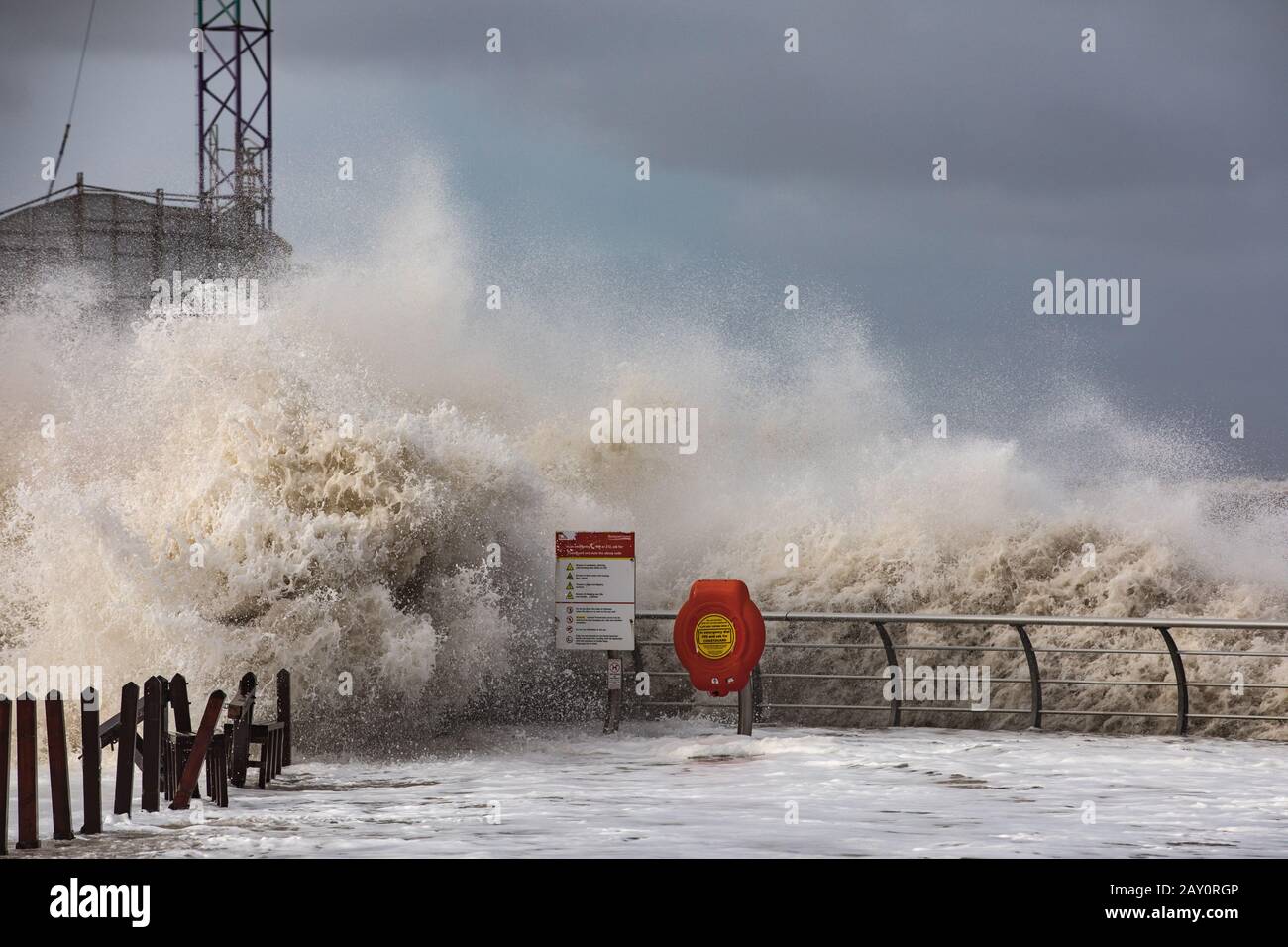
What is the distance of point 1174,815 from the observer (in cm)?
1027

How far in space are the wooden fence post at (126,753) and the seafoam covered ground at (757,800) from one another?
0.14 metres

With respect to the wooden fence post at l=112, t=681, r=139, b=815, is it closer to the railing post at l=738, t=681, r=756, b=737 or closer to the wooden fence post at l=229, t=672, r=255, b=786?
the wooden fence post at l=229, t=672, r=255, b=786

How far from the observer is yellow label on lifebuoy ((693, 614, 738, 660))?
537 inches

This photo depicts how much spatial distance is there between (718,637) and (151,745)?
532cm

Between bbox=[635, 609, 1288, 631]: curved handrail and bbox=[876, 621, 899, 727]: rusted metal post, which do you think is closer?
bbox=[635, 609, 1288, 631]: curved handrail

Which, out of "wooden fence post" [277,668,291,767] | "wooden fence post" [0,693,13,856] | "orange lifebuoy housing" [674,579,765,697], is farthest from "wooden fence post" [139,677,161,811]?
"orange lifebuoy housing" [674,579,765,697]

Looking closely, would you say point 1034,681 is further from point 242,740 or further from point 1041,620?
point 242,740

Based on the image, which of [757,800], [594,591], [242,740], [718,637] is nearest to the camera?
[757,800]

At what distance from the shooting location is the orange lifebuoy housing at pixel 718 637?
13617 millimetres

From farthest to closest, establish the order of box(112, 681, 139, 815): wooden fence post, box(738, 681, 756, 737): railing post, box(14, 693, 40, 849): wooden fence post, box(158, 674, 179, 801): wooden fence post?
box(738, 681, 756, 737): railing post, box(158, 674, 179, 801): wooden fence post, box(112, 681, 139, 815): wooden fence post, box(14, 693, 40, 849): wooden fence post

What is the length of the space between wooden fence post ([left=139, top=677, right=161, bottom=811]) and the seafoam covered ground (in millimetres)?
120

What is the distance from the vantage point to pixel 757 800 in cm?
1072

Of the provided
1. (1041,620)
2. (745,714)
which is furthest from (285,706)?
(1041,620)

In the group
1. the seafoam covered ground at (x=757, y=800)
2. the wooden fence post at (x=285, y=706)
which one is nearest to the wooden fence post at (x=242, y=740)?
the seafoam covered ground at (x=757, y=800)
